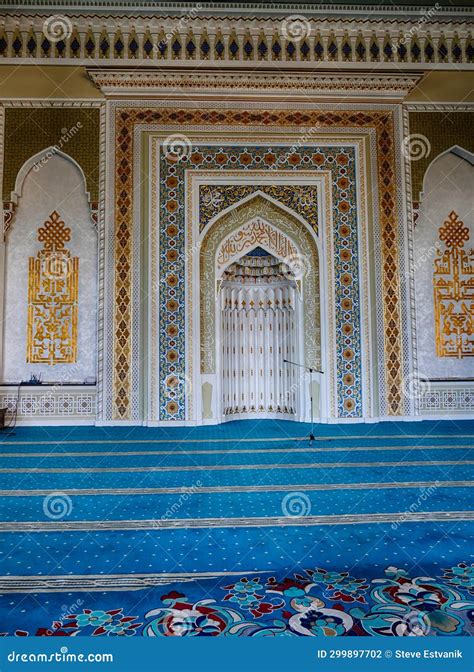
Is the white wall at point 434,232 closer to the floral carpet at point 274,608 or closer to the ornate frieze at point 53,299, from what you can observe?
the ornate frieze at point 53,299

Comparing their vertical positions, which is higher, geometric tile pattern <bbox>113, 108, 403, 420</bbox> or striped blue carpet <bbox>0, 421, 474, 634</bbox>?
geometric tile pattern <bbox>113, 108, 403, 420</bbox>

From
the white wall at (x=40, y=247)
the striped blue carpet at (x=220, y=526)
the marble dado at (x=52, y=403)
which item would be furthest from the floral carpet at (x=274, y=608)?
the white wall at (x=40, y=247)

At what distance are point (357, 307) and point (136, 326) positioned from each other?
2414 mm

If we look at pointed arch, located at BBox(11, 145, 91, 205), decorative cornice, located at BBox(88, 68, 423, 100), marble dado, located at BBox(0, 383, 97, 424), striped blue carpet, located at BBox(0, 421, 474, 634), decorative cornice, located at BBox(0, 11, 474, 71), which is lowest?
striped blue carpet, located at BBox(0, 421, 474, 634)

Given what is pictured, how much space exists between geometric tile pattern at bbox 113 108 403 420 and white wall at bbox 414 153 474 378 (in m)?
0.36

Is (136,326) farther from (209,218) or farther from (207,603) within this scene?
(207,603)

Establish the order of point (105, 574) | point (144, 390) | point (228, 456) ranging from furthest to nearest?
point (144, 390), point (228, 456), point (105, 574)

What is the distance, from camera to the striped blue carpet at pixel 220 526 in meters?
1.30

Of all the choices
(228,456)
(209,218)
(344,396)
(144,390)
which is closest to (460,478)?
(228,456)

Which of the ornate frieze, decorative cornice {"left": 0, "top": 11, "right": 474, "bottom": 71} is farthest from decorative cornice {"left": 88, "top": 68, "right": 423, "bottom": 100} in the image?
the ornate frieze

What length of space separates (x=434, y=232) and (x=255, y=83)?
2.63 meters

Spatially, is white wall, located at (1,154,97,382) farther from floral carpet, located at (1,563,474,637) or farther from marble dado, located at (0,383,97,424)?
floral carpet, located at (1,563,474,637)

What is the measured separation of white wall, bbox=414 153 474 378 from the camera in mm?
5648

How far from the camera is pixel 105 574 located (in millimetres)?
1443
